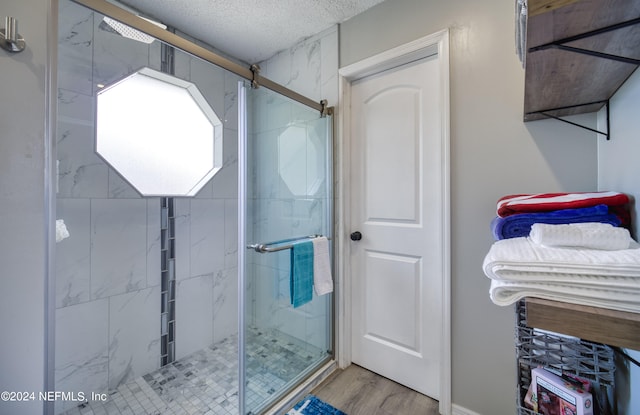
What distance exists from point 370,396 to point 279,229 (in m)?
1.15

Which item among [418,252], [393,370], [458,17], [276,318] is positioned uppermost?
[458,17]

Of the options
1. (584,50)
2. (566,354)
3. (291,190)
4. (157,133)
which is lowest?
(566,354)

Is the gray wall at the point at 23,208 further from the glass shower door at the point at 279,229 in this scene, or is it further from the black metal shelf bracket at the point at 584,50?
the black metal shelf bracket at the point at 584,50

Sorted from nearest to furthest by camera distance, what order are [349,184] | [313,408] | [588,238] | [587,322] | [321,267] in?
[587,322], [588,238], [313,408], [321,267], [349,184]

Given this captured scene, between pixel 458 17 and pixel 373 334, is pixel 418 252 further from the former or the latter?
pixel 458 17

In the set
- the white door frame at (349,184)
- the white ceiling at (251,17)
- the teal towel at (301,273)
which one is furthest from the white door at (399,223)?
the white ceiling at (251,17)

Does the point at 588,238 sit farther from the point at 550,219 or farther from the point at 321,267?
the point at 321,267

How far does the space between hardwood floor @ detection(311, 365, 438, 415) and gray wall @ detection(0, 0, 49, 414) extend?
133 cm

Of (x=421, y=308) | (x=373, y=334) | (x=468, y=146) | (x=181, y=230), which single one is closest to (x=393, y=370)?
(x=373, y=334)

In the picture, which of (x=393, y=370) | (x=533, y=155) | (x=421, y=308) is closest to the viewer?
(x=533, y=155)

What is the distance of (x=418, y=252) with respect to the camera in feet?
5.12

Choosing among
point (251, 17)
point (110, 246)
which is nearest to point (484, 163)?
point (251, 17)

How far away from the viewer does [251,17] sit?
1758mm

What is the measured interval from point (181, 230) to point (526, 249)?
6.73 ft
